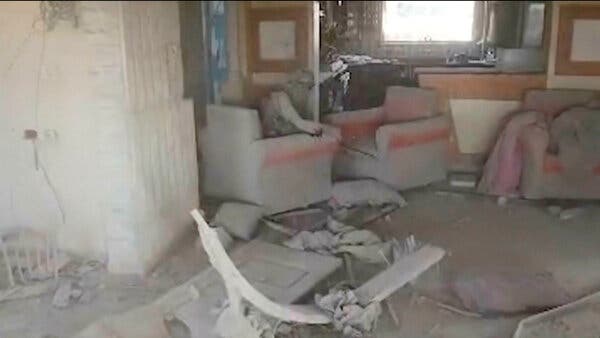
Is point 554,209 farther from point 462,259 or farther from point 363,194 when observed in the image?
point 363,194

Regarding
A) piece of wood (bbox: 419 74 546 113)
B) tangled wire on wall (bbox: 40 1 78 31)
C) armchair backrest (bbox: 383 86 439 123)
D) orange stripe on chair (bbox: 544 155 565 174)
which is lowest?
orange stripe on chair (bbox: 544 155 565 174)

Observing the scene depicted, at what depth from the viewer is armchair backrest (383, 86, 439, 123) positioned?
1343 millimetres

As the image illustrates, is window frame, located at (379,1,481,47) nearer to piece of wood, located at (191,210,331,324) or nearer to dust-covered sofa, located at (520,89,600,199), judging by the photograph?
dust-covered sofa, located at (520,89,600,199)

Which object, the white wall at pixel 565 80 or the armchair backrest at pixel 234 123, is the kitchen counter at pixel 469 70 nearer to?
the white wall at pixel 565 80

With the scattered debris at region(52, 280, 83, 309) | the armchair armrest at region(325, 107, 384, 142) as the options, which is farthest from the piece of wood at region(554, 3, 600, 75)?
the scattered debris at region(52, 280, 83, 309)

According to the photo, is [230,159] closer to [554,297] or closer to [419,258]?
[419,258]

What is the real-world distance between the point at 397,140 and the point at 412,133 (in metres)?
0.05

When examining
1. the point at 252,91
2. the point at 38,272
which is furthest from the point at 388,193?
the point at 38,272

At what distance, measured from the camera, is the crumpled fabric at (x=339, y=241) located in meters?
1.46

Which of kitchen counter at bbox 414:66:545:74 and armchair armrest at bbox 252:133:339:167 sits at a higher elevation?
kitchen counter at bbox 414:66:545:74

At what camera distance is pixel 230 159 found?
4.46 feet

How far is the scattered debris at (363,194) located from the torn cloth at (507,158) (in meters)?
0.18

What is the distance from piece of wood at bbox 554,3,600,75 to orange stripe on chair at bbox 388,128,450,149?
25cm

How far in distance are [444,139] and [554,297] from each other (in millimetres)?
473
